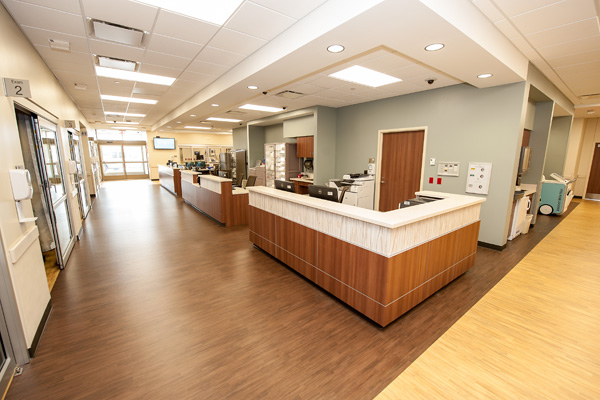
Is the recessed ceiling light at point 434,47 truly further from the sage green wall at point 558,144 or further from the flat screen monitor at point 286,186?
the sage green wall at point 558,144

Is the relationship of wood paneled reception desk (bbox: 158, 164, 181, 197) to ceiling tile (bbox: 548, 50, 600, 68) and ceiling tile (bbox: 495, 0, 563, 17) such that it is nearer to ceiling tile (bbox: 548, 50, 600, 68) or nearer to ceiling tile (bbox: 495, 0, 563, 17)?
ceiling tile (bbox: 495, 0, 563, 17)

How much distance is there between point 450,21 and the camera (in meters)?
2.12

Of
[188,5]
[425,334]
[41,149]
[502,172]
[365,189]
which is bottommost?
[425,334]

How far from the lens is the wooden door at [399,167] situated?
5.16m

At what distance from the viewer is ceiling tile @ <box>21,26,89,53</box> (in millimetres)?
2842

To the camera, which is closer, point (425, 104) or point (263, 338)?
point (263, 338)

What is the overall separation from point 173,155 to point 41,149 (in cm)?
1270

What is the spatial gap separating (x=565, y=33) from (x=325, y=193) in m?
3.29

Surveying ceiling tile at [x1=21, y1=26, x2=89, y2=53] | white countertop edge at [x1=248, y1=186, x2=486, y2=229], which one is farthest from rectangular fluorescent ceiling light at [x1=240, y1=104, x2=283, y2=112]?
white countertop edge at [x1=248, y1=186, x2=486, y2=229]

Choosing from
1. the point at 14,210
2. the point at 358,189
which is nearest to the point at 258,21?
the point at 14,210

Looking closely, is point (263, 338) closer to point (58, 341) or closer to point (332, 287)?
point (332, 287)

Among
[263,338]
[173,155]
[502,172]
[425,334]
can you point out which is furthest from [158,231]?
[173,155]

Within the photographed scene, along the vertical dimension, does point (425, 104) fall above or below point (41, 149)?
above

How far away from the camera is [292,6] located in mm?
2387
